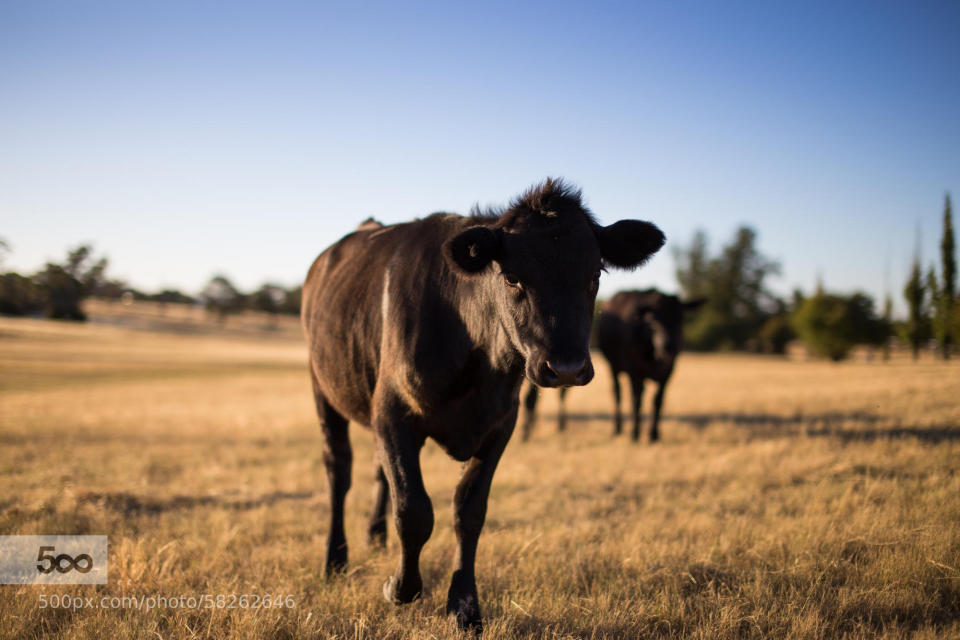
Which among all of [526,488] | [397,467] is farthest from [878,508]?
[397,467]

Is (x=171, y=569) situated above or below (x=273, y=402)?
above

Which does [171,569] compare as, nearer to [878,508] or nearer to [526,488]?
[526,488]

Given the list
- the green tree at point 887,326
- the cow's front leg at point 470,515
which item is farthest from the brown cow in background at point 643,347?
the green tree at point 887,326

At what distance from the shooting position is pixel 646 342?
38.4 feet

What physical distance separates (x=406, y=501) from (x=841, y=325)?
2397 inches

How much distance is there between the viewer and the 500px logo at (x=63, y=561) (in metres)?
4.10

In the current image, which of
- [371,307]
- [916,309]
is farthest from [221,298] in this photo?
[371,307]

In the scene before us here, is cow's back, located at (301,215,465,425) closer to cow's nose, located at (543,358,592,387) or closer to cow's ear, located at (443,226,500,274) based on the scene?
cow's ear, located at (443,226,500,274)

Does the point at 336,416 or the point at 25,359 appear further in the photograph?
the point at 25,359

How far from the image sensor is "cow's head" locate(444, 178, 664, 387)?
2.81 meters

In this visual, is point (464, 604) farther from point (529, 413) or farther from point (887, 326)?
point (887, 326)

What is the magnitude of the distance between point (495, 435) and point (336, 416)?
2.13m

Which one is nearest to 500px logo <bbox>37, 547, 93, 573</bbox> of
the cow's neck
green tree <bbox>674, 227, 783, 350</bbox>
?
the cow's neck

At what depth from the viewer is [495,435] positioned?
148 inches
